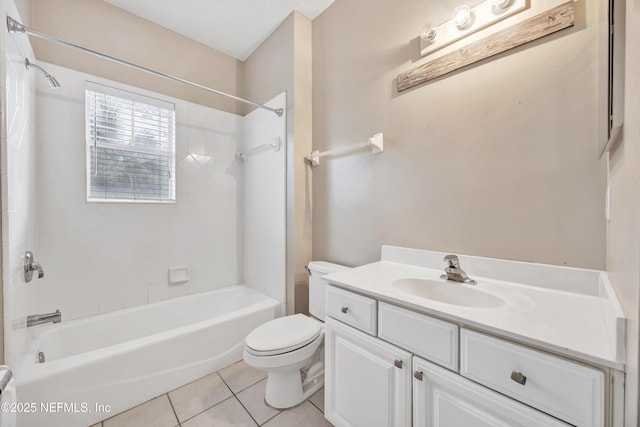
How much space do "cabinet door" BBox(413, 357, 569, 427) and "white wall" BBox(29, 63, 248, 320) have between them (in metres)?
2.08

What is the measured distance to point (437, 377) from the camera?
0.81 meters

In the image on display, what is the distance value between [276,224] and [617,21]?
1.99 metres

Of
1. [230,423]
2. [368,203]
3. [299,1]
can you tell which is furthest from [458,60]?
[230,423]

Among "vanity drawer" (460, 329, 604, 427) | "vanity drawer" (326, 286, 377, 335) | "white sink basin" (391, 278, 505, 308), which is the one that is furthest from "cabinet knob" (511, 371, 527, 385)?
"vanity drawer" (326, 286, 377, 335)

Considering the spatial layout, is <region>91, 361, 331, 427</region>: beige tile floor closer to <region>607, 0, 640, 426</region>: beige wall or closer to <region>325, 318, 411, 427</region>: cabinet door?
<region>325, 318, 411, 427</region>: cabinet door

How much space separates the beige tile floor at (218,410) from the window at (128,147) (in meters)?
1.46

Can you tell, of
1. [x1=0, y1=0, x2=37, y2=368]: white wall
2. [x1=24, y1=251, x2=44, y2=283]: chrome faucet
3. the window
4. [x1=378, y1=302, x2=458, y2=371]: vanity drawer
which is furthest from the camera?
the window

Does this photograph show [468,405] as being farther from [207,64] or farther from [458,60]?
[207,64]

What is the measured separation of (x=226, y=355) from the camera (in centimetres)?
177

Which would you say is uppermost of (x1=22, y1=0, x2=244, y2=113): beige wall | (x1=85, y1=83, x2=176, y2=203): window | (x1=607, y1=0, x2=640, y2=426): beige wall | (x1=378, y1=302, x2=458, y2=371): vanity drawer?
(x1=22, y1=0, x2=244, y2=113): beige wall

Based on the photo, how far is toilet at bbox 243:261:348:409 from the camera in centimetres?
130

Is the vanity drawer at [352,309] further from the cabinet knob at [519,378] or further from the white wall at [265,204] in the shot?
the white wall at [265,204]

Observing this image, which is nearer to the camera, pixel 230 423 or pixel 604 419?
pixel 604 419

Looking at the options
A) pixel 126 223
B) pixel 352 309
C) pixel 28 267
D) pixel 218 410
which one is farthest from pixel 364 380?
pixel 126 223
